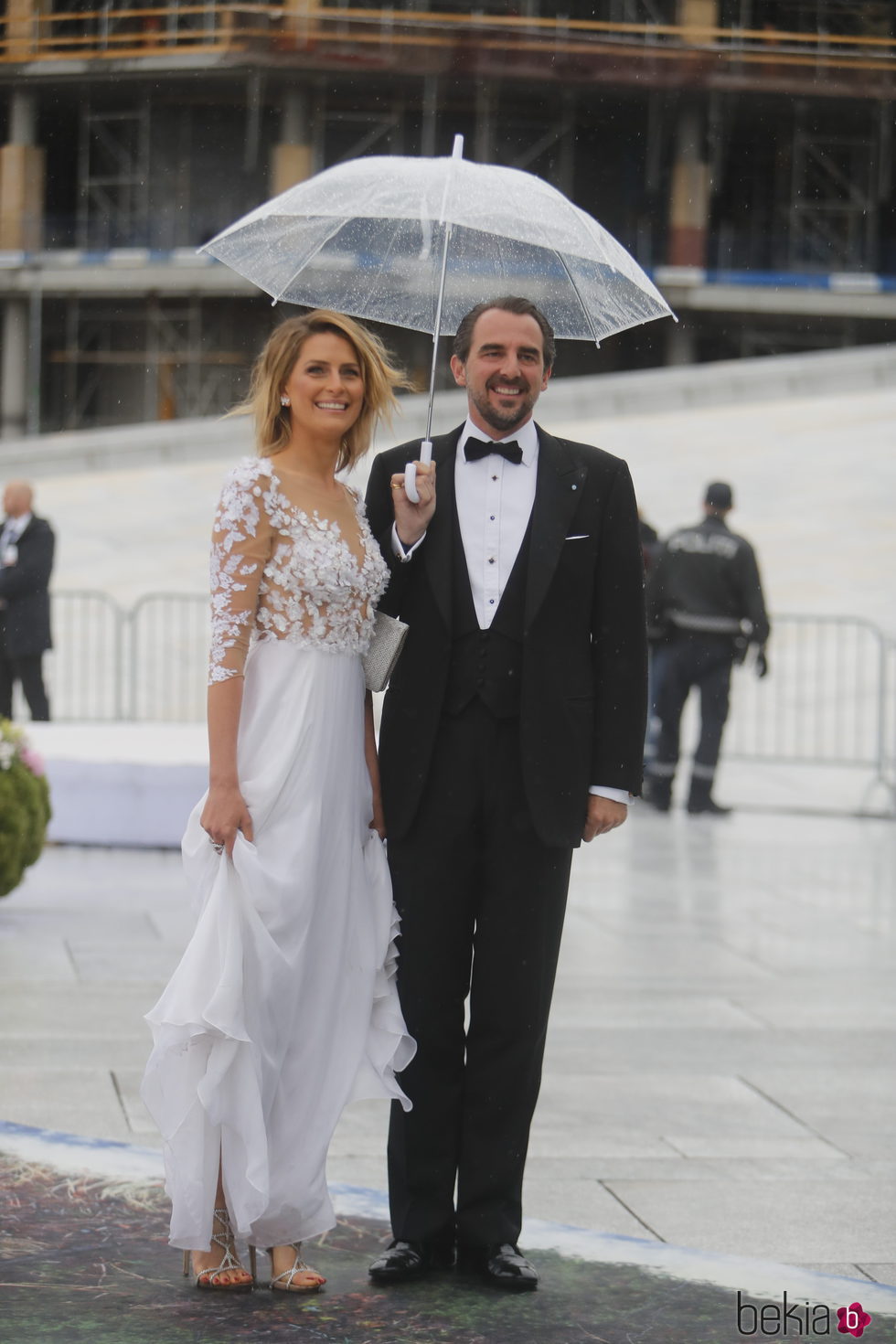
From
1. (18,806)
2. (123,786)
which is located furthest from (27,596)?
(18,806)

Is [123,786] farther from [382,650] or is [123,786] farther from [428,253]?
[382,650]

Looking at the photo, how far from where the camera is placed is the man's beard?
12.7 ft

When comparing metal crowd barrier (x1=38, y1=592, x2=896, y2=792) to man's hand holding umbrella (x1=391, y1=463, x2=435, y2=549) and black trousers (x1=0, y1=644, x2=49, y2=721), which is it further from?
man's hand holding umbrella (x1=391, y1=463, x2=435, y2=549)

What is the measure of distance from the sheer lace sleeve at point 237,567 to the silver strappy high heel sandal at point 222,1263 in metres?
1.10

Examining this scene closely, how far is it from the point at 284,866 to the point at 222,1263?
0.81 meters

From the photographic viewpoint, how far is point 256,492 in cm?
381

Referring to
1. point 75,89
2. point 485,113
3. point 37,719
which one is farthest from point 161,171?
point 37,719

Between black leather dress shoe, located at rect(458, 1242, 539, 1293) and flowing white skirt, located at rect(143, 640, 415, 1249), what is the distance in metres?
0.33

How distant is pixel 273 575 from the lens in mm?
3818

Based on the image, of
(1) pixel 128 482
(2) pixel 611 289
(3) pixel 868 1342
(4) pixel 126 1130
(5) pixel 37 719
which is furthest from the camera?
(1) pixel 128 482

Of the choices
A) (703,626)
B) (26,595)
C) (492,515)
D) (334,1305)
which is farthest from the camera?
(26,595)

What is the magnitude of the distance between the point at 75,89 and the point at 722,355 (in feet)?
49.1

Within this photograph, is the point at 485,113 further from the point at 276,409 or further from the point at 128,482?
the point at 276,409

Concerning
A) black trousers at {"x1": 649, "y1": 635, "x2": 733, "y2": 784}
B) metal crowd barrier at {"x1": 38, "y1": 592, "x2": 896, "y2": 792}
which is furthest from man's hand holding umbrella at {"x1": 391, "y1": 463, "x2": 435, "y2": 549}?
metal crowd barrier at {"x1": 38, "y1": 592, "x2": 896, "y2": 792}
